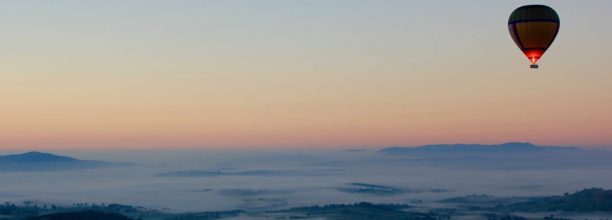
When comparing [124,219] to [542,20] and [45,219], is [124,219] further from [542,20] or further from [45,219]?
[542,20]

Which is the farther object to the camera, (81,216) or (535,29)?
(81,216)

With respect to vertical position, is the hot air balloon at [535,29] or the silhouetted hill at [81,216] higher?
the hot air balloon at [535,29]

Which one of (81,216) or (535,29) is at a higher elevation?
(535,29)

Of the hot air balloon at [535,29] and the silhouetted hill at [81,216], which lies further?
the silhouetted hill at [81,216]

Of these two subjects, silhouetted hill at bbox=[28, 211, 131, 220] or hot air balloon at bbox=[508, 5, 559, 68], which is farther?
silhouetted hill at bbox=[28, 211, 131, 220]

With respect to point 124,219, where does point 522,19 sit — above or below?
above

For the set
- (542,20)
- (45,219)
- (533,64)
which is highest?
(542,20)

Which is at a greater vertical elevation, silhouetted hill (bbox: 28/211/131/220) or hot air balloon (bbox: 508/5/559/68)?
hot air balloon (bbox: 508/5/559/68)

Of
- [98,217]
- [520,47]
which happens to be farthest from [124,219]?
[520,47]
